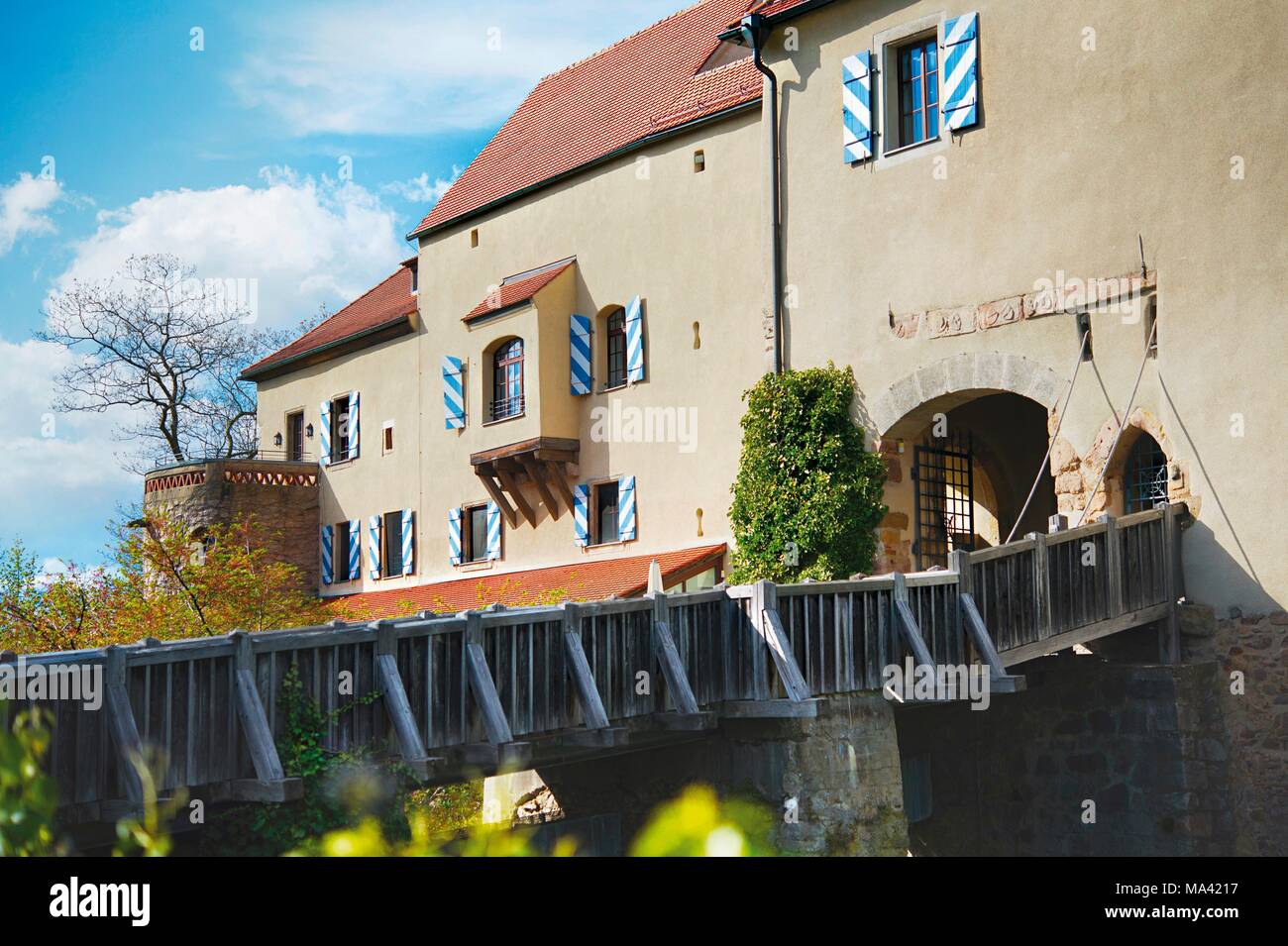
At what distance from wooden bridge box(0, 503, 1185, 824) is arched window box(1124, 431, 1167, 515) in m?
0.97

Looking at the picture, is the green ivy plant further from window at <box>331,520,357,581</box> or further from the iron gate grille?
window at <box>331,520,357,581</box>

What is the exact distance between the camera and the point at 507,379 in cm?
2659

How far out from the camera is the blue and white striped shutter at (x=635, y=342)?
2391cm

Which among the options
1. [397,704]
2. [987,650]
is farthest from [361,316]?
[397,704]

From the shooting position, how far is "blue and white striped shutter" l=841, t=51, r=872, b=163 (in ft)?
65.0

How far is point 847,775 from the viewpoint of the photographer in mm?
13086

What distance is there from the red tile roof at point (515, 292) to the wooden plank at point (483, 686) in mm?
14510

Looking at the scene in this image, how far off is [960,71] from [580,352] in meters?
8.90

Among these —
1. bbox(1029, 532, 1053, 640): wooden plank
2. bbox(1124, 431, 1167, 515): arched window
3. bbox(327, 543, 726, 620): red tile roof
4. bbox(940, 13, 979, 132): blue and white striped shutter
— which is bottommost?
bbox(1029, 532, 1053, 640): wooden plank

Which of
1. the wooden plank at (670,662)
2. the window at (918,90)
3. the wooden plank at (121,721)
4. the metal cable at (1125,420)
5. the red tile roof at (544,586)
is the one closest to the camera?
the wooden plank at (121,721)

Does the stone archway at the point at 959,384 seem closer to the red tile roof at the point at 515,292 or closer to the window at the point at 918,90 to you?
the window at the point at 918,90

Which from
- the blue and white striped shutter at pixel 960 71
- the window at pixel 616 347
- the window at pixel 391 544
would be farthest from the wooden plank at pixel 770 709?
the window at pixel 391 544

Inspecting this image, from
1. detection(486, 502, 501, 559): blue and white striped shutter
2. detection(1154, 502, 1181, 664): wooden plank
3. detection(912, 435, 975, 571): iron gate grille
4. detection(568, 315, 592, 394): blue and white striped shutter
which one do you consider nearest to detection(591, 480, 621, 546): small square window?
detection(568, 315, 592, 394): blue and white striped shutter
